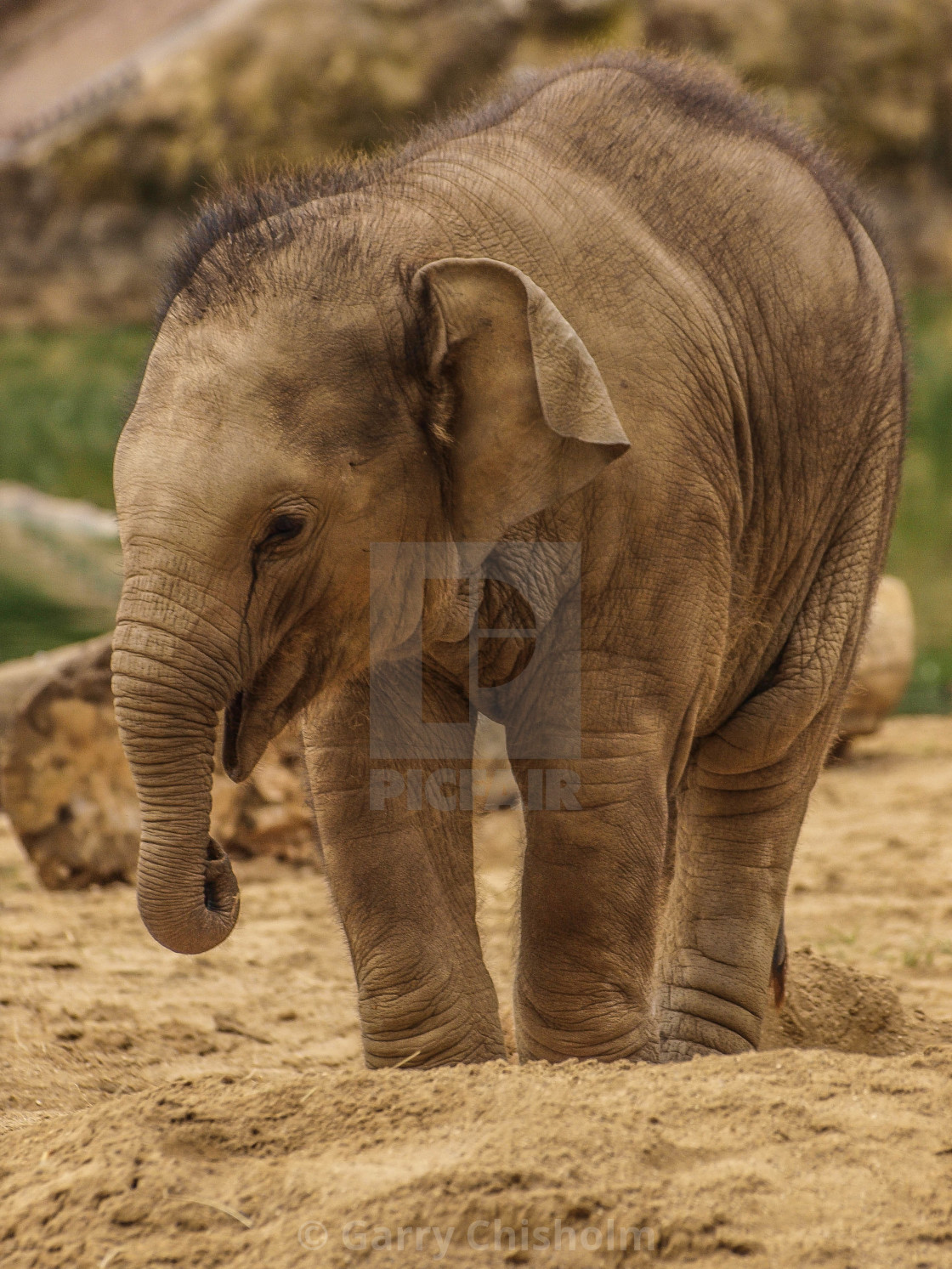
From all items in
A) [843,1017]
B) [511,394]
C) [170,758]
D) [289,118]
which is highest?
[289,118]

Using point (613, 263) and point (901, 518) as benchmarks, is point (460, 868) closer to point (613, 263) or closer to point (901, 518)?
point (613, 263)

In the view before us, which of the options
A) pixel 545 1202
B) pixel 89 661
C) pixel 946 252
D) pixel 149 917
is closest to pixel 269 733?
pixel 149 917

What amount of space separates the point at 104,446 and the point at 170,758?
15.8m

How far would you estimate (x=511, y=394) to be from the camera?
10.2 feet

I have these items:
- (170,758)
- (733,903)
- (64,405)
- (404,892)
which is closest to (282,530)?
(170,758)

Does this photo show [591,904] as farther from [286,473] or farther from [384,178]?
[384,178]

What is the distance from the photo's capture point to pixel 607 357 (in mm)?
3275

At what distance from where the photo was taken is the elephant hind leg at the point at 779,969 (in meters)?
4.36

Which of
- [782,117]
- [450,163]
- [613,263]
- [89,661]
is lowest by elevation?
[89,661]

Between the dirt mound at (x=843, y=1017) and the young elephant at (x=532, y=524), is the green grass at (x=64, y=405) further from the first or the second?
the young elephant at (x=532, y=524)

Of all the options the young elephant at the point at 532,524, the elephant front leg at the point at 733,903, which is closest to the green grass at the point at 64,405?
the elephant front leg at the point at 733,903

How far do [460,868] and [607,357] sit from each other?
1305mm

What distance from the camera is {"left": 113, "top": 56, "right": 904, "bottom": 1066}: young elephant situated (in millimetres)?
3008

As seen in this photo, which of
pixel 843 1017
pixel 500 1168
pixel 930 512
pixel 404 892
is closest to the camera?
pixel 500 1168
